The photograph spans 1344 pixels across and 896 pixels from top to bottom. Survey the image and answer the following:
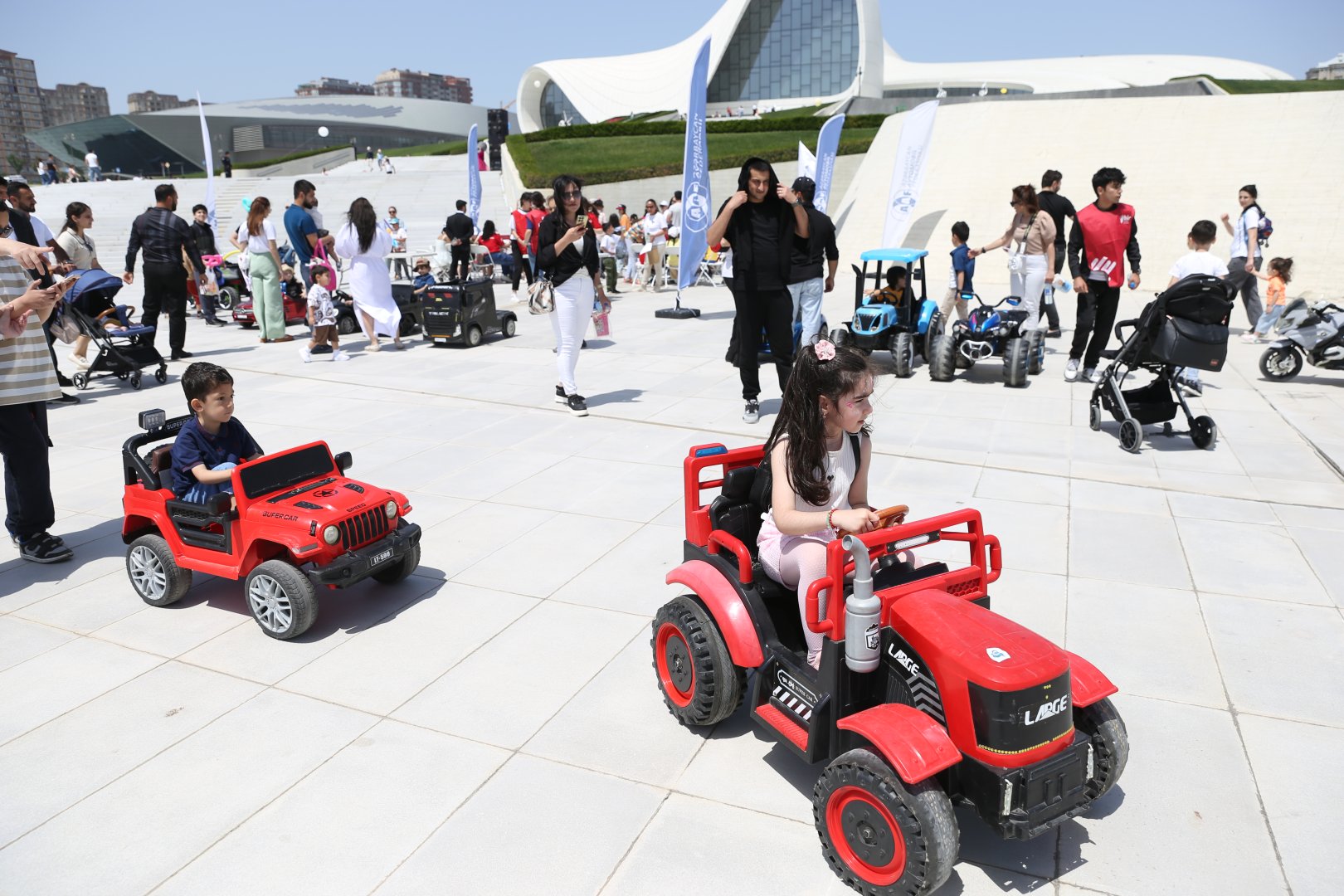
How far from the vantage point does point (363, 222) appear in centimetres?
1047

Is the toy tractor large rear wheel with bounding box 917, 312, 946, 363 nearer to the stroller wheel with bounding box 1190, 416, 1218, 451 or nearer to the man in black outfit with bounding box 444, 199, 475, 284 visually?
the stroller wheel with bounding box 1190, 416, 1218, 451

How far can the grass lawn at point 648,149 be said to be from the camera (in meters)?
29.0

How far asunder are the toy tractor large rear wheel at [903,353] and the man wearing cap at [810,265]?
1.46 m

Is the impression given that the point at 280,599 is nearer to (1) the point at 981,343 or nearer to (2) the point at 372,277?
(1) the point at 981,343

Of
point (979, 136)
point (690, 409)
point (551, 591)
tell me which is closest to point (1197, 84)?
point (979, 136)

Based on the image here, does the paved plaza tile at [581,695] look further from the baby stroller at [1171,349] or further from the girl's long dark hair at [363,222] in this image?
the girl's long dark hair at [363,222]

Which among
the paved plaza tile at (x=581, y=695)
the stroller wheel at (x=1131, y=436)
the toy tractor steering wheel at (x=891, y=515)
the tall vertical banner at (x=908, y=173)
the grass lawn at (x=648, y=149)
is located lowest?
the paved plaza tile at (x=581, y=695)

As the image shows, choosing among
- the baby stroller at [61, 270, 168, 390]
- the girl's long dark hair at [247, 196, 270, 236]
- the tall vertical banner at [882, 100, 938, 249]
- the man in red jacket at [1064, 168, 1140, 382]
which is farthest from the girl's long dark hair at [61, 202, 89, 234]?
the tall vertical banner at [882, 100, 938, 249]

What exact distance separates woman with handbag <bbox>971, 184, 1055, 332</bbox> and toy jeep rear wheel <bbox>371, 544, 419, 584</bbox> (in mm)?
7658

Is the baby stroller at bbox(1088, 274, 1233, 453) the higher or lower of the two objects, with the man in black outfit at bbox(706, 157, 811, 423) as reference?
lower

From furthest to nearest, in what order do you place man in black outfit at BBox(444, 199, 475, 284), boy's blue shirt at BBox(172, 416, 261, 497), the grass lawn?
the grass lawn
man in black outfit at BBox(444, 199, 475, 284)
boy's blue shirt at BBox(172, 416, 261, 497)

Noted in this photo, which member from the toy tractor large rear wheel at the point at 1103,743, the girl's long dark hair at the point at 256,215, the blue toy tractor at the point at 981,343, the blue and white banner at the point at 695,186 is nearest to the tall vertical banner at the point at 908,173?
the blue and white banner at the point at 695,186

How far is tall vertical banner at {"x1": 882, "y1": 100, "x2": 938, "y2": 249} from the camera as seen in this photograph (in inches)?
683

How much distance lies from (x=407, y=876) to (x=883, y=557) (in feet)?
5.87
